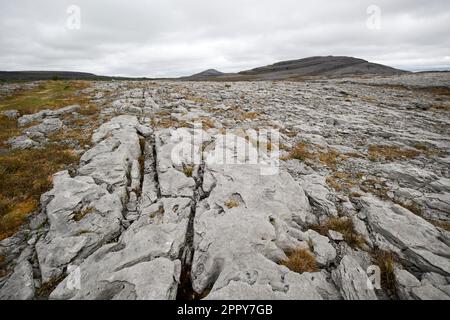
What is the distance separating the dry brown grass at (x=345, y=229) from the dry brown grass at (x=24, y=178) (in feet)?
41.0

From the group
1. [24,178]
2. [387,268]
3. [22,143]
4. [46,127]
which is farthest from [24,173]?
[387,268]

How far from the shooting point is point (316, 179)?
1209cm

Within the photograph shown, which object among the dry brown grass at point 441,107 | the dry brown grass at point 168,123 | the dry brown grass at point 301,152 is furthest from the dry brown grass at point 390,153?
the dry brown grass at point 441,107

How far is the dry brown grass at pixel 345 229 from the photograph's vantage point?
8273 mm

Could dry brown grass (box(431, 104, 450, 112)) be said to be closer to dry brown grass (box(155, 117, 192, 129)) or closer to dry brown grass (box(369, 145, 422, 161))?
dry brown grass (box(369, 145, 422, 161))

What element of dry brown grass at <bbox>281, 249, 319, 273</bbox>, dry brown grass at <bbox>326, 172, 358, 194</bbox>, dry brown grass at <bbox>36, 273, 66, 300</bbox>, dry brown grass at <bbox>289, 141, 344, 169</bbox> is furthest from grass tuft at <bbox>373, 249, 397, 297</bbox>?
dry brown grass at <bbox>36, 273, 66, 300</bbox>

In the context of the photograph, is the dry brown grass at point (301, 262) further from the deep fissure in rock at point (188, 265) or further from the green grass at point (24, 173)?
the green grass at point (24, 173)

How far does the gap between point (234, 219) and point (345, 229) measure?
4.51m

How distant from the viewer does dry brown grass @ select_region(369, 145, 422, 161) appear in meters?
14.7

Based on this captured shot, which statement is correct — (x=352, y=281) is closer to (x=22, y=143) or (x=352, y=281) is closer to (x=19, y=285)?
(x=19, y=285)

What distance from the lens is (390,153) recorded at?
15.3 meters

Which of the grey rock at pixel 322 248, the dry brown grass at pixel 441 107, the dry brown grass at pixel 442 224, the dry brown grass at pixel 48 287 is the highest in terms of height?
the dry brown grass at pixel 441 107

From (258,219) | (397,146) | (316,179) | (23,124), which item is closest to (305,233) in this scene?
(258,219)
